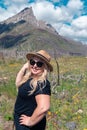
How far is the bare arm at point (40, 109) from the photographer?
14.4ft

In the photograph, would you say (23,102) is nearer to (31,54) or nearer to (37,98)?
(37,98)

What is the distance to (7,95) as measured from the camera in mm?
12195

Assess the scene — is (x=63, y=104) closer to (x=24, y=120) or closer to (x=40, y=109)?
(x=24, y=120)

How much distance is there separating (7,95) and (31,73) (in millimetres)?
7493

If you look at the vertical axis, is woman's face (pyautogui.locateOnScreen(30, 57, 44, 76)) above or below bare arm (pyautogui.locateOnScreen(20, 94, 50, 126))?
above

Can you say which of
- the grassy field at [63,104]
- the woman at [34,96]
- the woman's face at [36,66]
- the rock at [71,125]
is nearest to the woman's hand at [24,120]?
the woman at [34,96]

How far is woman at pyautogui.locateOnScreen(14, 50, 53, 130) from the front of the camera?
4.47 m

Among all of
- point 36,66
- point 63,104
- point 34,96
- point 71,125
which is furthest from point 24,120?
point 63,104

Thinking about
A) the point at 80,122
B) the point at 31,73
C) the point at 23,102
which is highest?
the point at 31,73

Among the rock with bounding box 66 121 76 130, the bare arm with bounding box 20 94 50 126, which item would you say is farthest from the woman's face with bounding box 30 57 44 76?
the rock with bounding box 66 121 76 130

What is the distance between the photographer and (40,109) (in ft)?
14.5

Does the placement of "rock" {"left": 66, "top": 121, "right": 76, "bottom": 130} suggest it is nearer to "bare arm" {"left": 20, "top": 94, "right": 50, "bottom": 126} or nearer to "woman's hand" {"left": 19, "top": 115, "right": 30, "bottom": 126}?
"woman's hand" {"left": 19, "top": 115, "right": 30, "bottom": 126}

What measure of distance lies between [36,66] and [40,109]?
0.63m

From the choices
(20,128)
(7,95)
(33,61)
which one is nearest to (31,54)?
(33,61)
